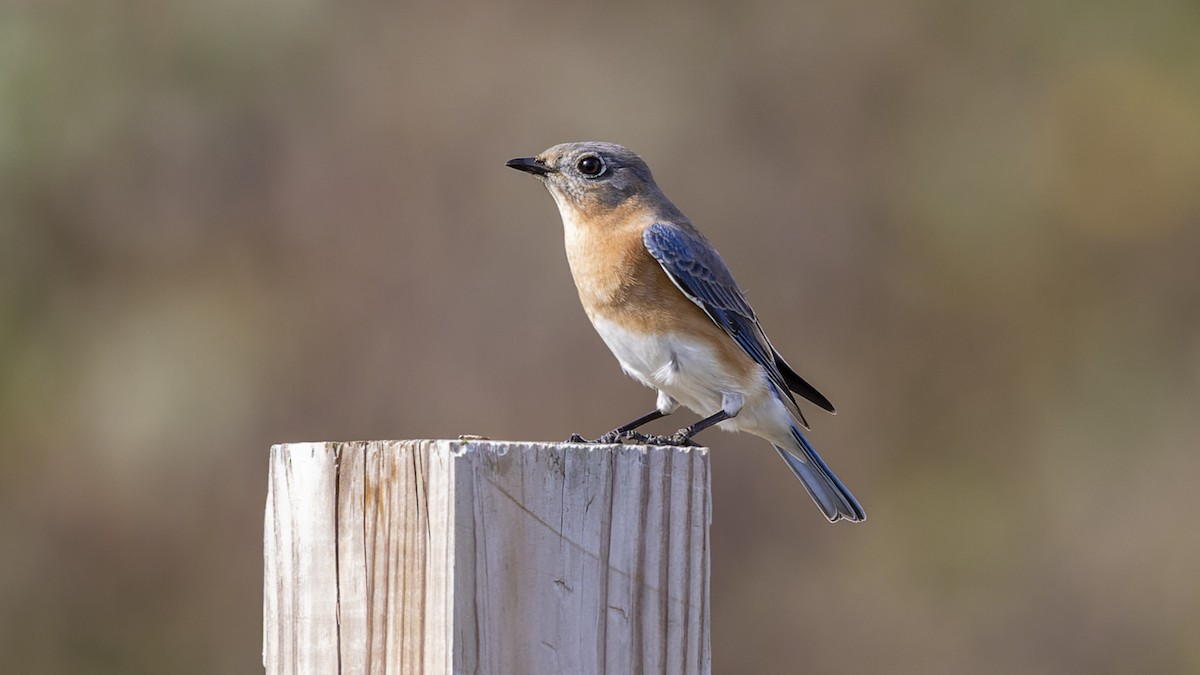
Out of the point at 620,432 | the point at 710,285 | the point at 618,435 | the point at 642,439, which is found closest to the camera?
the point at 642,439

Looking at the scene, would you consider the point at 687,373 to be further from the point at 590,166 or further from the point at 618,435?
the point at 590,166

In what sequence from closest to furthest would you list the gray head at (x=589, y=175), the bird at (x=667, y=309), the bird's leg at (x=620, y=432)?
the bird's leg at (x=620, y=432) → the bird at (x=667, y=309) → the gray head at (x=589, y=175)

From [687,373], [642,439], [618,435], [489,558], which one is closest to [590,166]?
[687,373]

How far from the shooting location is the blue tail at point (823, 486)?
5.29m

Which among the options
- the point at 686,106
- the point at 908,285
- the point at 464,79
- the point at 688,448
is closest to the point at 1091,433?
the point at 908,285

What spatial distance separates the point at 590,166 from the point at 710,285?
0.71 m

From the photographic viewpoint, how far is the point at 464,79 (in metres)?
8.85

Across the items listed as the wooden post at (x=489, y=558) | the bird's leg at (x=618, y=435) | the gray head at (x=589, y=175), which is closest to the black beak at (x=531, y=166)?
the gray head at (x=589, y=175)

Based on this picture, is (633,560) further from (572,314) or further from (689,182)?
(689,182)

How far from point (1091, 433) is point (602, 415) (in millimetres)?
3617

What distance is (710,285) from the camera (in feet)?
16.6

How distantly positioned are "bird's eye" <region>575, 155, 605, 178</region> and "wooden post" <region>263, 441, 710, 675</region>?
300 centimetres

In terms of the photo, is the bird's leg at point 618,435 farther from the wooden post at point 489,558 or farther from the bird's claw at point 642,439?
the wooden post at point 489,558

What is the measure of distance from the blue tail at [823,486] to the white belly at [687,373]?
0.28m
